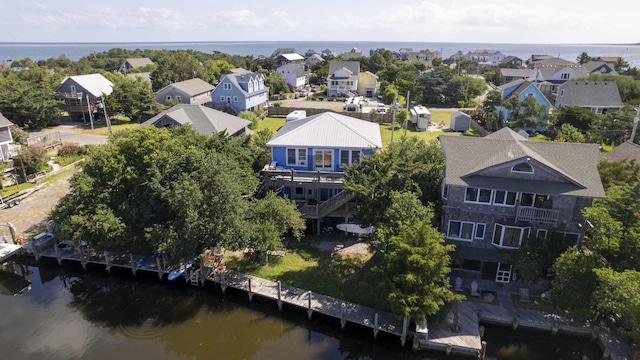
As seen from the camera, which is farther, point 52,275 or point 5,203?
point 5,203

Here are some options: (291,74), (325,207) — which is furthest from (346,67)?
(325,207)

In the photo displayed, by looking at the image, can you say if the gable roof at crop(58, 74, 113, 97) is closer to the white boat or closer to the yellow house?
the yellow house

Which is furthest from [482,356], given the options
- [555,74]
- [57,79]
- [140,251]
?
[555,74]

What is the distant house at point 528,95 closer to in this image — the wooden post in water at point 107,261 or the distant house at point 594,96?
the distant house at point 594,96

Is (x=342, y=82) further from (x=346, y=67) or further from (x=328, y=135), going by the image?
(x=328, y=135)

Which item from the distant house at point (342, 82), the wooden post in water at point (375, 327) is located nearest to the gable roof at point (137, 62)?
the distant house at point (342, 82)

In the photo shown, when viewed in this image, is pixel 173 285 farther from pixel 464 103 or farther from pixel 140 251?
pixel 464 103

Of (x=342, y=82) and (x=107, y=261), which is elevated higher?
(x=342, y=82)
